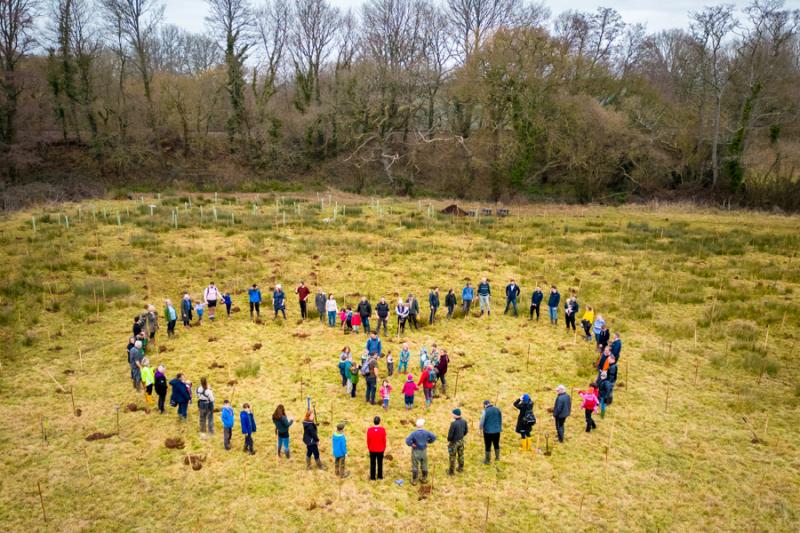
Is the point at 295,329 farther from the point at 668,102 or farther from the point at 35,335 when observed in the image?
the point at 668,102

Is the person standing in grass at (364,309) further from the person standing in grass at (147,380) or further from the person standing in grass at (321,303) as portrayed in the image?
the person standing in grass at (147,380)

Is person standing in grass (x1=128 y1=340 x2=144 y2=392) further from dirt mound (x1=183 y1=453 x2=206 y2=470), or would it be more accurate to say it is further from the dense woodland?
the dense woodland

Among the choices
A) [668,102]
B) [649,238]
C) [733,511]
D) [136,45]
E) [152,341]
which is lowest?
[733,511]

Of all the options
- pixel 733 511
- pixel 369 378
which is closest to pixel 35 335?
pixel 369 378

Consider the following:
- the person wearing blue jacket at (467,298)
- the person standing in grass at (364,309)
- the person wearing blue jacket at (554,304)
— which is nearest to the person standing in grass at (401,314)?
the person standing in grass at (364,309)

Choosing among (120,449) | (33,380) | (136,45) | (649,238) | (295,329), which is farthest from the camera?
(136,45)

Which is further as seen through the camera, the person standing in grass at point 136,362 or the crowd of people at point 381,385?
the person standing in grass at point 136,362

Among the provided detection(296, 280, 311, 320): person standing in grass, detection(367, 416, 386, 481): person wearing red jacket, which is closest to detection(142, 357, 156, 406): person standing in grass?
detection(367, 416, 386, 481): person wearing red jacket
